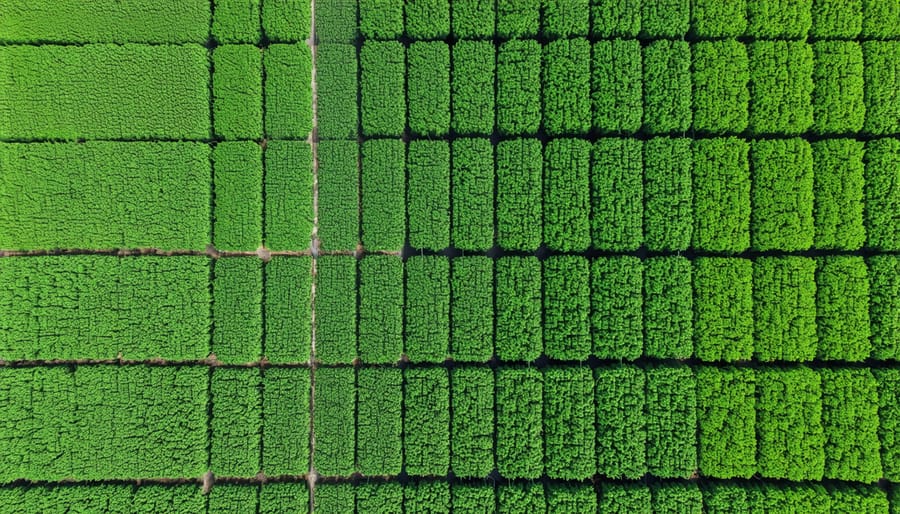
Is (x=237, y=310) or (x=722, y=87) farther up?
(x=722, y=87)

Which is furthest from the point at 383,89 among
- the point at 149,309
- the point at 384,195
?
the point at 149,309

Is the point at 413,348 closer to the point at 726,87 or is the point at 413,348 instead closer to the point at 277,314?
the point at 277,314

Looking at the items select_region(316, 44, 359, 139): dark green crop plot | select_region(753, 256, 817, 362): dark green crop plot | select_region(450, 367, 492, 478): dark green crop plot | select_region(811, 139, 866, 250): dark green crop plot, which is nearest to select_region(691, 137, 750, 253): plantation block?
select_region(753, 256, 817, 362): dark green crop plot

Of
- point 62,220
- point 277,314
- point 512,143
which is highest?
point 512,143

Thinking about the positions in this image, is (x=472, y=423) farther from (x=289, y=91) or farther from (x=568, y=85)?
(x=289, y=91)

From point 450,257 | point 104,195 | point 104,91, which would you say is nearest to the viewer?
point 104,195

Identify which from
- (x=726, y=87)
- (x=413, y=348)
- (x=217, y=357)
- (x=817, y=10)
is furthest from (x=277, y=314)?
(x=817, y=10)

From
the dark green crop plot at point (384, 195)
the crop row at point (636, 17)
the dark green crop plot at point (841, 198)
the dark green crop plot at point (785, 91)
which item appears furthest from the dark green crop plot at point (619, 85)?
the dark green crop plot at point (384, 195)
